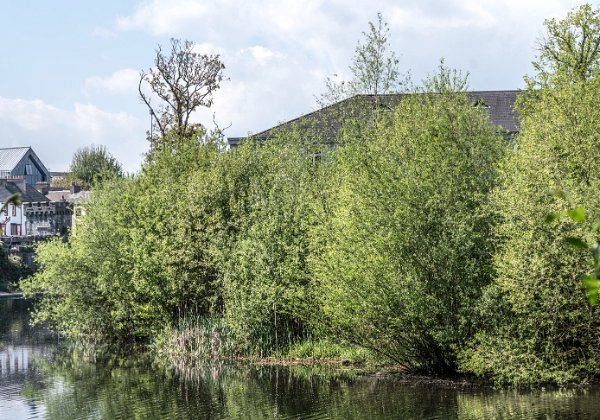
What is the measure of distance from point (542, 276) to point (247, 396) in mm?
10508

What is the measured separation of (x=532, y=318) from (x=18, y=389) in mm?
18822

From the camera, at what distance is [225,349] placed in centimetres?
3784

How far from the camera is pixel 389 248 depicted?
28938mm

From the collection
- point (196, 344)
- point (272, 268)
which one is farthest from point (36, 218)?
point (272, 268)

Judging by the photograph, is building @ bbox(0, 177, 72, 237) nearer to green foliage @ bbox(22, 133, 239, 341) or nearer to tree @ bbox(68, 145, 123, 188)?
tree @ bbox(68, 145, 123, 188)

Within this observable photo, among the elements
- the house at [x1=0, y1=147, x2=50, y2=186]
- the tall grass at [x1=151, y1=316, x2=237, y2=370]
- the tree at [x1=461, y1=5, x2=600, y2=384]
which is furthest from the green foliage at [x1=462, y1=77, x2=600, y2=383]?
the house at [x1=0, y1=147, x2=50, y2=186]

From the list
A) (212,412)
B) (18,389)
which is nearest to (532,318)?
(212,412)

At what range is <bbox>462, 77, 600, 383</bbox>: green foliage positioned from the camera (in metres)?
25.3

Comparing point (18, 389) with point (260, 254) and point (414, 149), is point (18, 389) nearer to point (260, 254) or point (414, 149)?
point (260, 254)

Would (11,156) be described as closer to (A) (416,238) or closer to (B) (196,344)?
(B) (196,344)

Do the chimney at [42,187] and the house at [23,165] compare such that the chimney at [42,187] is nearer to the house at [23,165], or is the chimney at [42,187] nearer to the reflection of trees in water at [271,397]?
Answer: the house at [23,165]

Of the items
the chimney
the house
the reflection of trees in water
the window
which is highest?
the house

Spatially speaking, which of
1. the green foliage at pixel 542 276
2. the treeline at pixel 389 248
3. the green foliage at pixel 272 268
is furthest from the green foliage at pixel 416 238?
the green foliage at pixel 272 268

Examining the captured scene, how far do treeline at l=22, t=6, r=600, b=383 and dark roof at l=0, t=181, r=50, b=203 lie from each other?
92.7 m
